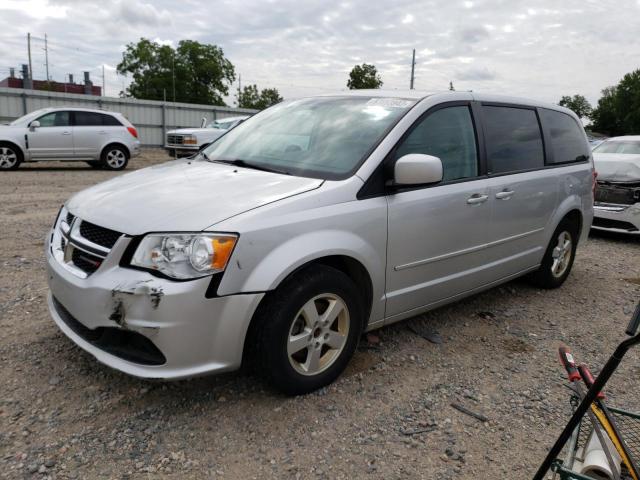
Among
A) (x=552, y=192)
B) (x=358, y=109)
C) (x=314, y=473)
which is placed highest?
(x=358, y=109)

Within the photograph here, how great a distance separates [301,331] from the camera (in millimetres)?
2713

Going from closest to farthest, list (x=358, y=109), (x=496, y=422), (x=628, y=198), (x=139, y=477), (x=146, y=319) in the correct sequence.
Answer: (x=139, y=477) → (x=146, y=319) → (x=496, y=422) → (x=358, y=109) → (x=628, y=198)

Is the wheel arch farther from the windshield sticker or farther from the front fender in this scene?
the front fender

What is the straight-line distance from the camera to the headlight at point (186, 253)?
2324 mm

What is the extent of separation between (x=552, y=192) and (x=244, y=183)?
9.23 ft

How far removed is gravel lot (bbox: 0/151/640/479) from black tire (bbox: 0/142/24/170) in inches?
384

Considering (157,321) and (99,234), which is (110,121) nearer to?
(99,234)

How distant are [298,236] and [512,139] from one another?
7.56ft

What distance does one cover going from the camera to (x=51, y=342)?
323 cm

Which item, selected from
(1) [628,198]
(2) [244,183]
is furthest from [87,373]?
(1) [628,198]

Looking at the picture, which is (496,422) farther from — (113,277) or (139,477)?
(113,277)

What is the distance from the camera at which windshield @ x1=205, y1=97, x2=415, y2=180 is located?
304 cm

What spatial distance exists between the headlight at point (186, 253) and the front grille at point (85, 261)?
0.28 m

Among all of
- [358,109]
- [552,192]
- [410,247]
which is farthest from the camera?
[552,192]
